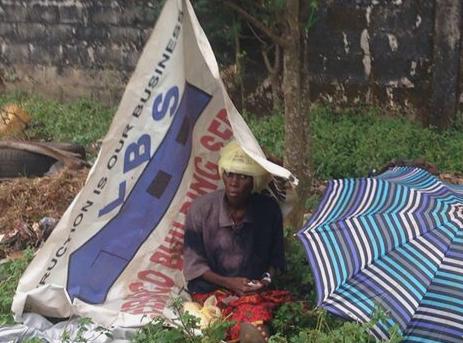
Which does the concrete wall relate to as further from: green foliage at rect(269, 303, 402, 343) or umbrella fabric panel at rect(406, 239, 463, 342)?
umbrella fabric panel at rect(406, 239, 463, 342)

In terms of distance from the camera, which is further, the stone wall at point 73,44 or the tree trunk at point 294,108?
the stone wall at point 73,44

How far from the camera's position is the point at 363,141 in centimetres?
737

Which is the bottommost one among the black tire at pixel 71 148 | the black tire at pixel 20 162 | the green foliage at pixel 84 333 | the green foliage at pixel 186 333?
the green foliage at pixel 84 333

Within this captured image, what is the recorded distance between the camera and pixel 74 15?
9836 mm

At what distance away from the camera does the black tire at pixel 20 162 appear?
700 centimetres

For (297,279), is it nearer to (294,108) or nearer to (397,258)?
(397,258)

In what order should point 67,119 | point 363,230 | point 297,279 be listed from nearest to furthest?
point 363,230, point 297,279, point 67,119

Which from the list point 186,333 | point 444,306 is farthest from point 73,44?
point 444,306

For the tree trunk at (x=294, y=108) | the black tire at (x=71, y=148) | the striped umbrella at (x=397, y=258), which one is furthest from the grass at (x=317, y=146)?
the black tire at (x=71, y=148)

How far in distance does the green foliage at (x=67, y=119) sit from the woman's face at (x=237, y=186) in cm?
425

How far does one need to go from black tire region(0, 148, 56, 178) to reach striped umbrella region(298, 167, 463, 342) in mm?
3540

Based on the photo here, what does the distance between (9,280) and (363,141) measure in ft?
11.9

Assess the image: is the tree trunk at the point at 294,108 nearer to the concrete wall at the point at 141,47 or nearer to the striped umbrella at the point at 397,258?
the striped umbrella at the point at 397,258

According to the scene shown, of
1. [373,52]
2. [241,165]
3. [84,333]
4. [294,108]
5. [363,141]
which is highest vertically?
[373,52]
